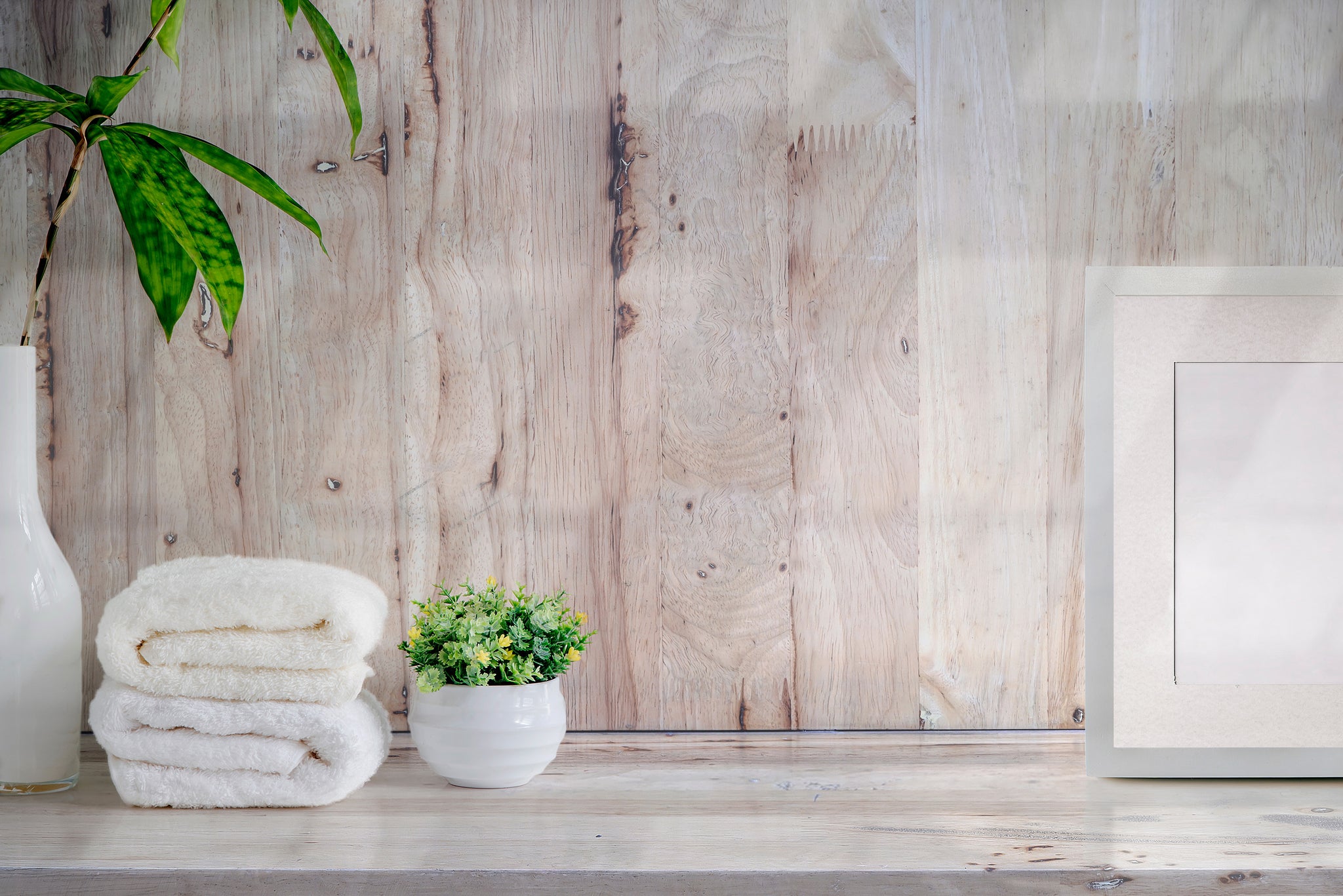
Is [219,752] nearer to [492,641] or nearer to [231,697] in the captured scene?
[231,697]

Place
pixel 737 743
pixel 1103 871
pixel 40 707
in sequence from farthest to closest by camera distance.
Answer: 1. pixel 737 743
2. pixel 40 707
3. pixel 1103 871

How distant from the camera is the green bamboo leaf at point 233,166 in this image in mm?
806

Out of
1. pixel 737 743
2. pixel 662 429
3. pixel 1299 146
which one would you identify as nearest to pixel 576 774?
pixel 737 743

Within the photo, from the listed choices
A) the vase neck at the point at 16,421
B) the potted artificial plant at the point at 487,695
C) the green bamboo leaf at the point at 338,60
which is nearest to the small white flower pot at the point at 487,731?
the potted artificial plant at the point at 487,695

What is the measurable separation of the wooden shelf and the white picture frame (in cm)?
10

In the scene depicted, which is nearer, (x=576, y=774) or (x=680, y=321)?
(x=576, y=774)

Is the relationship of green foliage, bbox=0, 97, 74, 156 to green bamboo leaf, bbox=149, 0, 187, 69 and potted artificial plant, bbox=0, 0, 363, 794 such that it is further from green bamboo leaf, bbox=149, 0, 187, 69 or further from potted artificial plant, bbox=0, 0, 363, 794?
green bamboo leaf, bbox=149, 0, 187, 69

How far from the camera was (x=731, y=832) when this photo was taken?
700 millimetres

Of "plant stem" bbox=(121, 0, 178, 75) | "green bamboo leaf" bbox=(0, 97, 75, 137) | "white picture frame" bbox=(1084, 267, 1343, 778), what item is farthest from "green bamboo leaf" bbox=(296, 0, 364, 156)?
"white picture frame" bbox=(1084, 267, 1343, 778)

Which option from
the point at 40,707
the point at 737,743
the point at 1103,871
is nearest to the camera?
the point at 1103,871

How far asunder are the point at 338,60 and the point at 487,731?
60 cm

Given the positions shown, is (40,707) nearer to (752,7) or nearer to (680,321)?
(680,321)

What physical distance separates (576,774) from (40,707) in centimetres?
46

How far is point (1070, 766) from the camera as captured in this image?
0.87 metres
